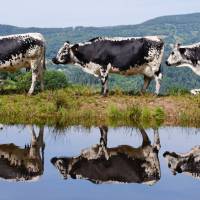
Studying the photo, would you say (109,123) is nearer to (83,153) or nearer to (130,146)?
(130,146)

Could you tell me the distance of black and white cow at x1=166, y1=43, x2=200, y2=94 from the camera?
86.5 feet

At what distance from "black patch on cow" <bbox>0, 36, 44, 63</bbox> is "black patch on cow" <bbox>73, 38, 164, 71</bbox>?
2.08 m

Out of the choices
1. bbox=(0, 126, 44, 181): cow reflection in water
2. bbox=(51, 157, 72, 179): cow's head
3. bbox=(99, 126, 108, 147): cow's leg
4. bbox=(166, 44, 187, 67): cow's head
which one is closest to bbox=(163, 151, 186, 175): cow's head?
bbox=(99, 126, 108, 147): cow's leg

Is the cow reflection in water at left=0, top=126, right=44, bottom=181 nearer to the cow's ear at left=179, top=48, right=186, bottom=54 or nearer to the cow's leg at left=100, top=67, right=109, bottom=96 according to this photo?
the cow's leg at left=100, top=67, right=109, bottom=96

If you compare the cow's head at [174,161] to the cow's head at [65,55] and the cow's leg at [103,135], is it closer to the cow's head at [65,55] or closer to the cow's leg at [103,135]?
the cow's leg at [103,135]

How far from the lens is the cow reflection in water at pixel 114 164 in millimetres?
14227

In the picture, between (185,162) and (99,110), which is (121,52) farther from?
(185,162)

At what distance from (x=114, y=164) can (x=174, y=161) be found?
1420 millimetres

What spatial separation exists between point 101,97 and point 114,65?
1.45 metres

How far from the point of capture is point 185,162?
51.9 feet

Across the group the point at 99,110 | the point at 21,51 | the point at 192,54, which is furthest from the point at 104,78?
the point at 192,54

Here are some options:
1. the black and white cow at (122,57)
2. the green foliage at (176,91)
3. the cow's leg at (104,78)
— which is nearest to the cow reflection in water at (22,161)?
the cow's leg at (104,78)

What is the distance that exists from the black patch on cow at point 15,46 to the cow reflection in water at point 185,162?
1026 centimetres

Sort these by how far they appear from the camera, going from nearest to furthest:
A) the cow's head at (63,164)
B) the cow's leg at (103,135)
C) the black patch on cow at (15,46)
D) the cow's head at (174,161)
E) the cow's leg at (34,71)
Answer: the cow's head at (63,164) < the cow's head at (174,161) < the cow's leg at (103,135) < the black patch on cow at (15,46) < the cow's leg at (34,71)
